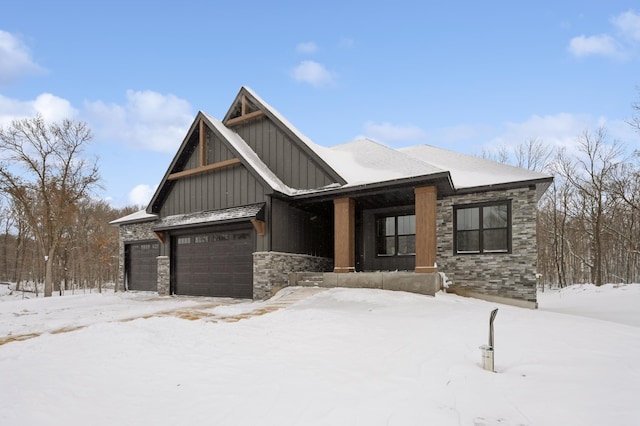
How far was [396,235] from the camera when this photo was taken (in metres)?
14.7

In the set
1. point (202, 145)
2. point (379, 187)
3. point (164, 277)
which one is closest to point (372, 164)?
point (379, 187)

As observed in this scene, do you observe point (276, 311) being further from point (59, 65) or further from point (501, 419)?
point (59, 65)

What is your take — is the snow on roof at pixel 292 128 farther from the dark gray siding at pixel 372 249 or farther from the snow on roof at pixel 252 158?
the dark gray siding at pixel 372 249

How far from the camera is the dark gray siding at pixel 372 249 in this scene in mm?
14477

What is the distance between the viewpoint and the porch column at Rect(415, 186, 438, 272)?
11086 mm

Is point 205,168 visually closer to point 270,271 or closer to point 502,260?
point 270,271

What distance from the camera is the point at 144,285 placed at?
1903 centimetres

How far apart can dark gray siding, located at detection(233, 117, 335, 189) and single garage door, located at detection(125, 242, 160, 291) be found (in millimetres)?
8287

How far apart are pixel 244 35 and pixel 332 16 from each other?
13.5ft

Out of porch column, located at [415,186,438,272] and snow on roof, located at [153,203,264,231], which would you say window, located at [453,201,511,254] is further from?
snow on roof, located at [153,203,264,231]

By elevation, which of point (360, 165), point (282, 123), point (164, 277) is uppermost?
point (282, 123)

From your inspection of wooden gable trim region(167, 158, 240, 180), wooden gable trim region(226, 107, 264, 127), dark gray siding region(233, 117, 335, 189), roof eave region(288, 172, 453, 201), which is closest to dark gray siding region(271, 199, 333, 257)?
roof eave region(288, 172, 453, 201)

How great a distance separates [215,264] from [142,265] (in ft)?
24.1

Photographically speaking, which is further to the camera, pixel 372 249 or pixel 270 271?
pixel 372 249
